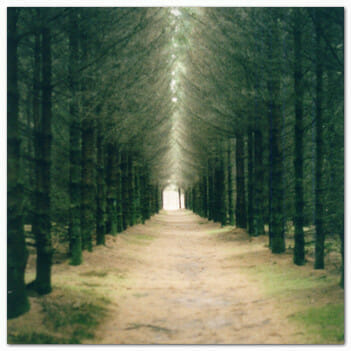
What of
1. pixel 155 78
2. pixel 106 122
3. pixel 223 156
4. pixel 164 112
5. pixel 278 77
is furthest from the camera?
pixel 223 156

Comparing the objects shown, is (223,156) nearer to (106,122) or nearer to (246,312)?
(106,122)

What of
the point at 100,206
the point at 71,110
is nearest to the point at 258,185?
the point at 100,206

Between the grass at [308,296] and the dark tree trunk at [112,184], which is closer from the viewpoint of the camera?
the grass at [308,296]

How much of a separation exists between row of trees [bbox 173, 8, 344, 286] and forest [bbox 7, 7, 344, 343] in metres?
0.04

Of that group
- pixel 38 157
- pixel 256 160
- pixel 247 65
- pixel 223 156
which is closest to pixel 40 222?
pixel 38 157

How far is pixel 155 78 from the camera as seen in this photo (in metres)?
17.1

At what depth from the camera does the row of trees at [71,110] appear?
7.01m

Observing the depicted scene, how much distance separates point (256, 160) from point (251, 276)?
7060mm

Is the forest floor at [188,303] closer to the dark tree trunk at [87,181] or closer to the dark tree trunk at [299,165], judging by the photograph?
the dark tree trunk at [299,165]

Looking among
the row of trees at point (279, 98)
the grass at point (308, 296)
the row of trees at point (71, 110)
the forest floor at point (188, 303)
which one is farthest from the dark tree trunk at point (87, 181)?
the row of trees at point (279, 98)

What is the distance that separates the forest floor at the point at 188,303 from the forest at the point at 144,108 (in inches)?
19.5

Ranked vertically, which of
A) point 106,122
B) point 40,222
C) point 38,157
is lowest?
point 40,222

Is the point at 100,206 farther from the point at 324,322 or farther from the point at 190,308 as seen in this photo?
the point at 324,322

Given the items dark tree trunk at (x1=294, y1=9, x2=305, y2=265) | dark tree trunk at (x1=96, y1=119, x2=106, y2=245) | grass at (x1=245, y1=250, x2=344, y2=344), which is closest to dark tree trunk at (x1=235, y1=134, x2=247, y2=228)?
dark tree trunk at (x1=96, y1=119, x2=106, y2=245)
